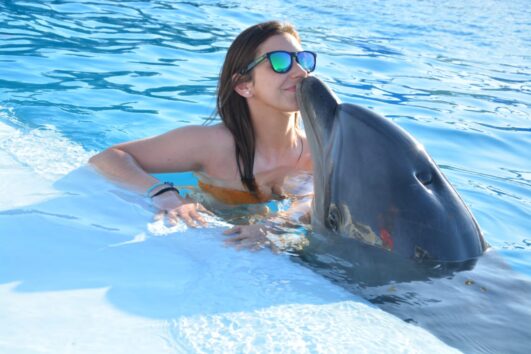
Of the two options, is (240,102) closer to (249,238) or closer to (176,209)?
(176,209)

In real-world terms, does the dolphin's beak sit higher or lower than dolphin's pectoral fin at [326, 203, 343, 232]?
higher

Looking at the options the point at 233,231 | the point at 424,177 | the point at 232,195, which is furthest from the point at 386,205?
the point at 232,195

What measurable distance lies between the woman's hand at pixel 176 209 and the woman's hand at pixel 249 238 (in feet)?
0.83

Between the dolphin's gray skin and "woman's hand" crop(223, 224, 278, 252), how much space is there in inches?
9.0

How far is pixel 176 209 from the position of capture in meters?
4.39

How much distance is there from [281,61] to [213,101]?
3817mm

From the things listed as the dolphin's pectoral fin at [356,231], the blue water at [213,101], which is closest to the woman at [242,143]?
the blue water at [213,101]

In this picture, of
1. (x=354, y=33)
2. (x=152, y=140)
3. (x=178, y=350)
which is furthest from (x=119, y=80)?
(x=178, y=350)

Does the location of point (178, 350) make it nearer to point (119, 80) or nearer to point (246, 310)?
point (246, 310)

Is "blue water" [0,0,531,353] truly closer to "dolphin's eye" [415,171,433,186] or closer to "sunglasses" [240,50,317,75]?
"dolphin's eye" [415,171,433,186]

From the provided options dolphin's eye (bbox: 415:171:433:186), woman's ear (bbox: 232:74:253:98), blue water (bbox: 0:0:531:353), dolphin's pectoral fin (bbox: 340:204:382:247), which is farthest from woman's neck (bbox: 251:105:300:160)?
dolphin's eye (bbox: 415:171:433:186)

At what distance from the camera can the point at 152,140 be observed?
487 centimetres

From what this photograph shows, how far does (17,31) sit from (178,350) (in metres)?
8.42

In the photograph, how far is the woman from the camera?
4.61 meters
